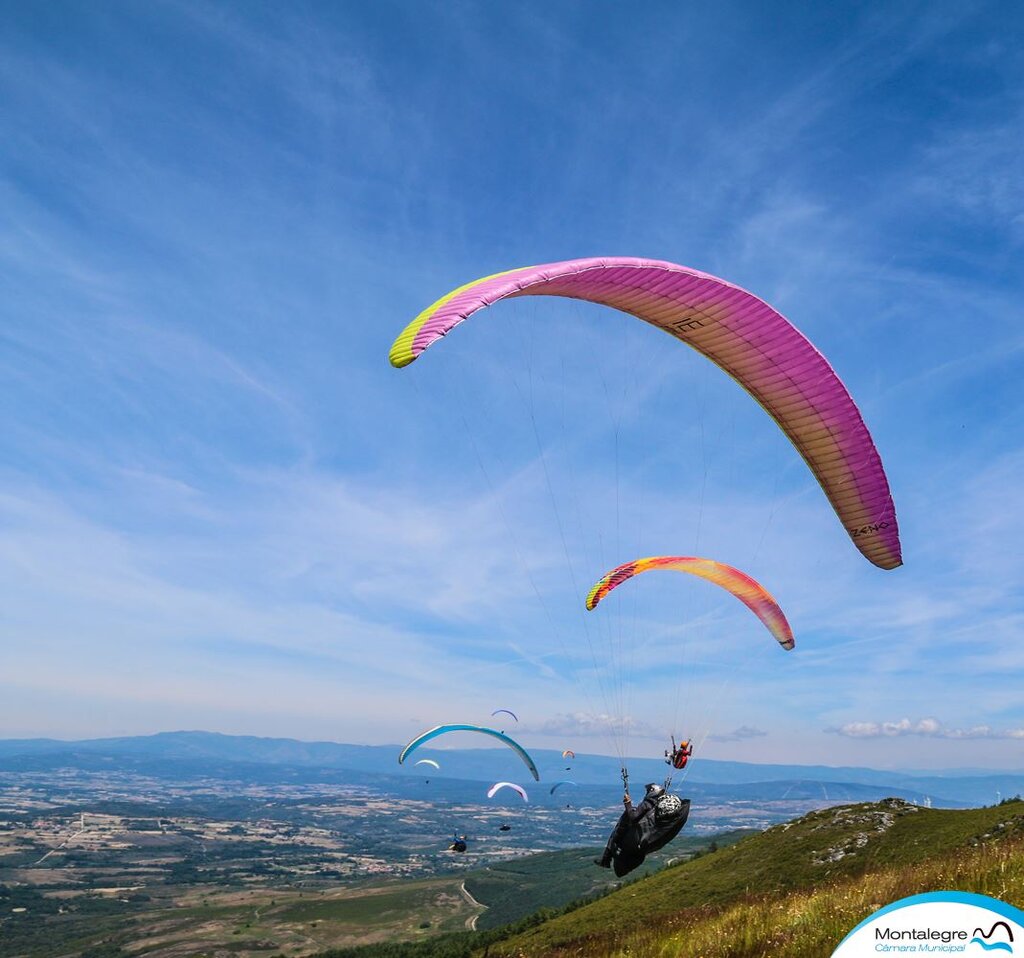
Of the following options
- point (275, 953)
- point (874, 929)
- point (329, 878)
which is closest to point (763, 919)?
point (874, 929)

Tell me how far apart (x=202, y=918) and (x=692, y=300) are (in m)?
168

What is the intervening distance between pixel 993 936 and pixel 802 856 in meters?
47.7

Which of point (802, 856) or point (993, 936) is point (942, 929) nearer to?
point (993, 936)

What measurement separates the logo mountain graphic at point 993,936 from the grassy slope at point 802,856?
108ft

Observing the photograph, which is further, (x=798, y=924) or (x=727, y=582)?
(x=727, y=582)

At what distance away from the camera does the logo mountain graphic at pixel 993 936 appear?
4.82 metres

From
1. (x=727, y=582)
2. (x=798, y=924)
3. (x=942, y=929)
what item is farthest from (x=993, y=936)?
(x=727, y=582)

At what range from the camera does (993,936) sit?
485 centimetres

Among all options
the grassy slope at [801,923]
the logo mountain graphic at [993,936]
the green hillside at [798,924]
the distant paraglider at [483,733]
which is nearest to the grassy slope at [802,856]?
the distant paraglider at [483,733]

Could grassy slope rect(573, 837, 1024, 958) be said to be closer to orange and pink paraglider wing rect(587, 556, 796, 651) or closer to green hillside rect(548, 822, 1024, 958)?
green hillside rect(548, 822, 1024, 958)

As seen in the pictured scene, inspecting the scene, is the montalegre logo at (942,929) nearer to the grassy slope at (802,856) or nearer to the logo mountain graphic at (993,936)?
the logo mountain graphic at (993,936)

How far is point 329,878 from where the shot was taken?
197750 mm

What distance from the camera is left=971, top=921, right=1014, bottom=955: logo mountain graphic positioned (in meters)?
4.82

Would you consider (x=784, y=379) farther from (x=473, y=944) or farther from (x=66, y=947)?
(x=66, y=947)
